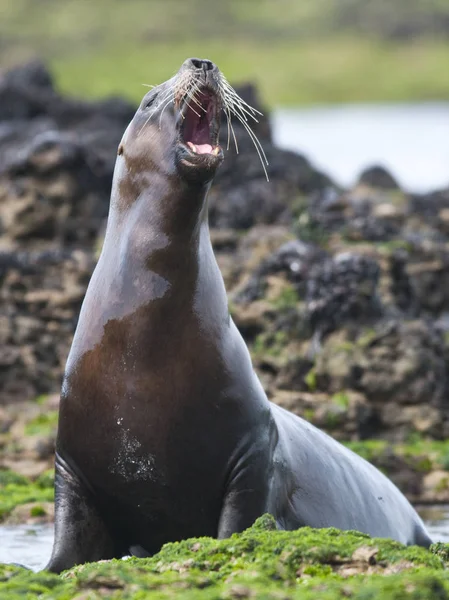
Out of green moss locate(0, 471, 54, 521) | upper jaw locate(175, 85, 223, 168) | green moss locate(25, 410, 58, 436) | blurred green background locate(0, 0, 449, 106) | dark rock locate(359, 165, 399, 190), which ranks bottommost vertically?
green moss locate(0, 471, 54, 521)

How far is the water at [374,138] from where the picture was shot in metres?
56.2

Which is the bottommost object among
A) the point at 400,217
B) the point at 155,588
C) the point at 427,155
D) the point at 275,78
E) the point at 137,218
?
the point at 155,588

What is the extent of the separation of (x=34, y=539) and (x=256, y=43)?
115 meters

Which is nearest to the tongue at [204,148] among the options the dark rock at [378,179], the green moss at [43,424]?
the green moss at [43,424]

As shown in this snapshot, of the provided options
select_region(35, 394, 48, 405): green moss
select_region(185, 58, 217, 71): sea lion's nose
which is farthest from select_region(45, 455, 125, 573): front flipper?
select_region(35, 394, 48, 405): green moss

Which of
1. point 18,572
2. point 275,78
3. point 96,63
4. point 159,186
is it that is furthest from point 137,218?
point 96,63

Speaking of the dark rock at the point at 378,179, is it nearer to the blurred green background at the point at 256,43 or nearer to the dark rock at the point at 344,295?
the dark rock at the point at 344,295

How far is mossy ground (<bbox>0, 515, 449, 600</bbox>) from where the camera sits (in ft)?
16.5

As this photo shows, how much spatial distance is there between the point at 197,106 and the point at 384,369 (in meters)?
7.46

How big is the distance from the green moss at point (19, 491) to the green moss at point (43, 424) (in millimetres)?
1240

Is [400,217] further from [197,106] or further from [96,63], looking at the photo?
[96,63]

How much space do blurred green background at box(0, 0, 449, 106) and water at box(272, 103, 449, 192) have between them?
134 inches

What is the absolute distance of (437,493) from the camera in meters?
12.5

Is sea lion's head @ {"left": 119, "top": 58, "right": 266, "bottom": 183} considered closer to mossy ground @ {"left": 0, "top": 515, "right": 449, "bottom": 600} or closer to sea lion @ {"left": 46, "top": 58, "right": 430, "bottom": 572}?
sea lion @ {"left": 46, "top": 58, "right": 430, "bottom": 572}
